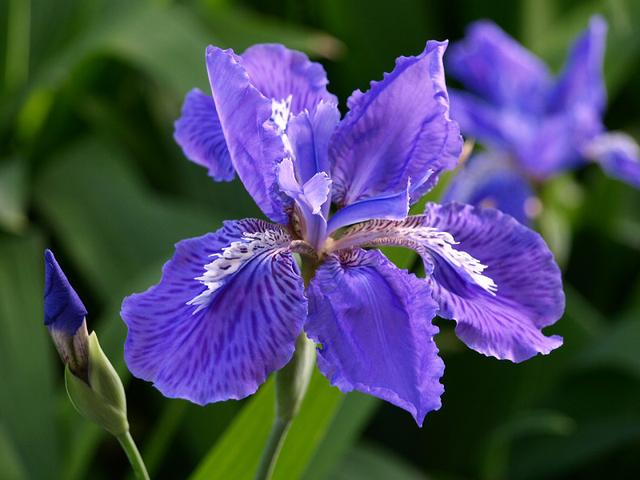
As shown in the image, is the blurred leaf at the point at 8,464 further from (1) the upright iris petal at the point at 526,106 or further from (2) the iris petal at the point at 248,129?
(1) the upright iris petal at the point at 526,106

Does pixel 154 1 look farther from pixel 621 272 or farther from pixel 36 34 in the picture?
pixel 621 272

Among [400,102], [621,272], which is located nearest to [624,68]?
[621,272]

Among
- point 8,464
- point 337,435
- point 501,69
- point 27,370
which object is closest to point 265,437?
point 337,435

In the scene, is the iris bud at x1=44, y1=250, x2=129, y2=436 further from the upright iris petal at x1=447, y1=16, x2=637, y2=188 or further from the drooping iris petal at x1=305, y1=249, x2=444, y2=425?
the upright iris petal at x1=447, y1=16, x2=637, y2=188

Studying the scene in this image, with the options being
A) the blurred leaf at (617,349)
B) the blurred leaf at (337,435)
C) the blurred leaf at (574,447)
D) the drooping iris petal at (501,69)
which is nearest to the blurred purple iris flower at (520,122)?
the drooping iris petal at (501,69)

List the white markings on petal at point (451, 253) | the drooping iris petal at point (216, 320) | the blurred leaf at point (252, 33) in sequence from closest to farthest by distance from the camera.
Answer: the drooping iris petal at point (216, 320) < the white markings on petal at point (451, 253) < the blurred leaf at point (252, 33)

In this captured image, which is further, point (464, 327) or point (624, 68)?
point (624, 68)

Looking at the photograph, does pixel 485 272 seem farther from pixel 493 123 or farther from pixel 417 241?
pixel 493 123
